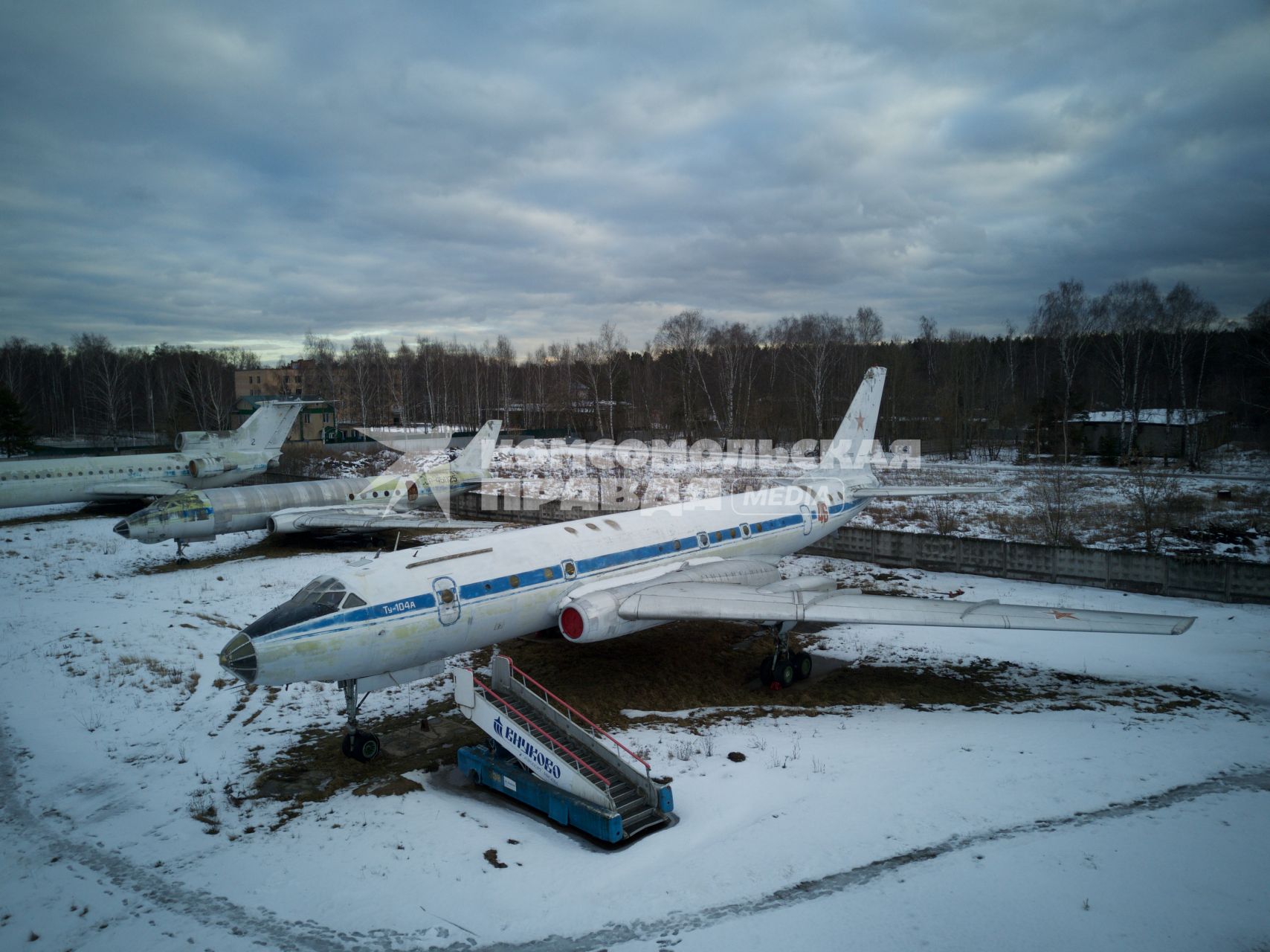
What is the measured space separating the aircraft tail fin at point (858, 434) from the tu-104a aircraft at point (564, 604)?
5.59 meters

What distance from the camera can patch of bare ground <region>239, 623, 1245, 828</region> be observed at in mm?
10656

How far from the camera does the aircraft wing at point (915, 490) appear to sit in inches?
701

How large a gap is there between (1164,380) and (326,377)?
328ft

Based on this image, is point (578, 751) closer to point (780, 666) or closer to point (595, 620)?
point (595, 620)

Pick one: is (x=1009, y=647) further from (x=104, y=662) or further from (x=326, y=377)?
(x=326, y=377)

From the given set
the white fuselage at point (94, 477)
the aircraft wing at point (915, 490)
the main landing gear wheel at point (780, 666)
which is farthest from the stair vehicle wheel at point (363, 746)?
the white fuselage at point (94, 477)

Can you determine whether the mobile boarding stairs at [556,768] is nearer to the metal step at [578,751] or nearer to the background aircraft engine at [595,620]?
the metal step at [578,751]

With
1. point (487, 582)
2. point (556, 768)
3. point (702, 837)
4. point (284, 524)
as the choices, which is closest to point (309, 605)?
point (487, 582)

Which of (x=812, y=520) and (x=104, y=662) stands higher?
(x=812, y=520)

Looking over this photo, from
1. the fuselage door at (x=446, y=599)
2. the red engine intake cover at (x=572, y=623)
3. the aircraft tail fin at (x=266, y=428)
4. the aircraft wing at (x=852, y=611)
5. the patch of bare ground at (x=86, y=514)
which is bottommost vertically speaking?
the patch of bare ground at (x=86, y=514)

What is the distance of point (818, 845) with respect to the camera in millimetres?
8023

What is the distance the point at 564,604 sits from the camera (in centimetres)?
1307

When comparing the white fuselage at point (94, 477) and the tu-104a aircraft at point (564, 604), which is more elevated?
the white fuselage at point (94, 477)

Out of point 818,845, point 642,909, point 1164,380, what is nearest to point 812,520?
point 818,845
